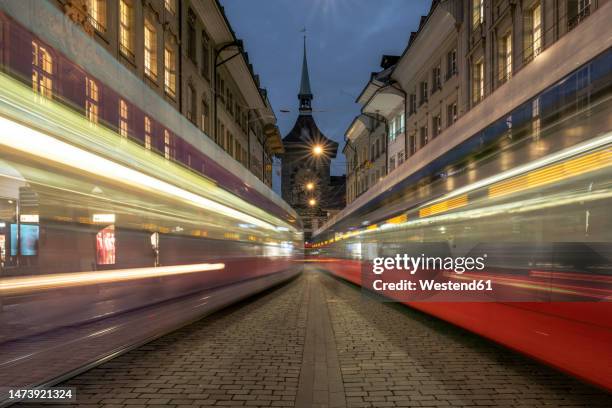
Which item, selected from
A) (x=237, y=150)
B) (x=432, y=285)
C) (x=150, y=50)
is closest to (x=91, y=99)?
(x=432, y=285)

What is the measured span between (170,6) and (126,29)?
13.4 feet

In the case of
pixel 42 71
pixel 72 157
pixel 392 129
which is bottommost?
pixel 72 157

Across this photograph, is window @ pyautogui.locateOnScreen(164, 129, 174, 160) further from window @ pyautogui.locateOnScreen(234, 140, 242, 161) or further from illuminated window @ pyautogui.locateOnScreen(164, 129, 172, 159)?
window @ pyautogui.locateOnScreen(234, 140, 242, 161)

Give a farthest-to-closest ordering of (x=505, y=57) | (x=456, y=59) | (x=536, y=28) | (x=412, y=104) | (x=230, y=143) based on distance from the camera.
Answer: (x=230, y=143) → (x=412, y=104) → (x=456, y=59) → (x=505, y=57) → (x=536, y=28)

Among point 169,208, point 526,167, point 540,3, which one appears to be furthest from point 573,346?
point 540,3

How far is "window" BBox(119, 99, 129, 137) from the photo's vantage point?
4.98 m

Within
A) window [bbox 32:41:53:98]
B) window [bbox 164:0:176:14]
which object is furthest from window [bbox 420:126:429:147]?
window [bbox 32:41:53:98]

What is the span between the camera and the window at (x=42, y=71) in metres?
3.82

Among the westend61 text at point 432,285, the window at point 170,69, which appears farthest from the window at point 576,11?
the window at point 170,69

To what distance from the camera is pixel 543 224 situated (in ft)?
13.6

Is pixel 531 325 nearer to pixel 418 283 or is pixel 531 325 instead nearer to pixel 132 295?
pixel 418 283

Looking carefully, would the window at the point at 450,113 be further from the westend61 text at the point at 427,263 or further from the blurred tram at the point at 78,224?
the blurred tram at the point at 78,224

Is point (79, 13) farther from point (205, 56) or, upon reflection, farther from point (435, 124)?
point (435, 124)

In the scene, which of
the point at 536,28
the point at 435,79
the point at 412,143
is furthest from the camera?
the point at 412,143
